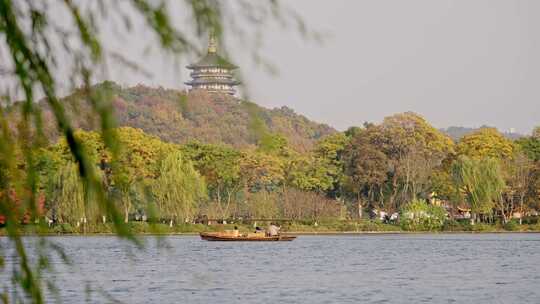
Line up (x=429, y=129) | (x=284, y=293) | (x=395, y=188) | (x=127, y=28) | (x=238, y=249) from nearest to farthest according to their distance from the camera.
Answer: (x=127, y=28), (x=284, y=293), (x=238, y=249), (x=395, y=188), (x=429, y=129)

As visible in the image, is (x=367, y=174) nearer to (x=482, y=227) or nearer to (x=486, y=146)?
(x=482, y=227)

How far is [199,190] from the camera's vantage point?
46562 millimetres

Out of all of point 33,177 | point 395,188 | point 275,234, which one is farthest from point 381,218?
point 33,177

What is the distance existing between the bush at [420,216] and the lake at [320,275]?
959 centimetres

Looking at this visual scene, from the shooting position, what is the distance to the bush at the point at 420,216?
2076 inches

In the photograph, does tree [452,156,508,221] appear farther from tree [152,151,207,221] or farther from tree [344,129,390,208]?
tree [152,151,207,221]

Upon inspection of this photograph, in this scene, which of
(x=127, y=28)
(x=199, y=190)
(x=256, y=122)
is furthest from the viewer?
(x=199, y=190)

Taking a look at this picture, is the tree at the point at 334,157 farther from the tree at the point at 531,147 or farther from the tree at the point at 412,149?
the tree at the point at 531,147

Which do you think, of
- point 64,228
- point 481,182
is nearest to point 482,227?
point 481,182

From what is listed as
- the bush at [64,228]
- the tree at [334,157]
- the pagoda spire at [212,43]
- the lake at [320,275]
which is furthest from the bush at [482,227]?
the pagoda spire at [212,43]

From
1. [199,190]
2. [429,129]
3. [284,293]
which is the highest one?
[429,129]

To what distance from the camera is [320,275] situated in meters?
26.9

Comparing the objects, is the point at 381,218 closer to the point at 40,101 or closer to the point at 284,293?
the point at 284,293

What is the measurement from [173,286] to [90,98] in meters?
20.6
